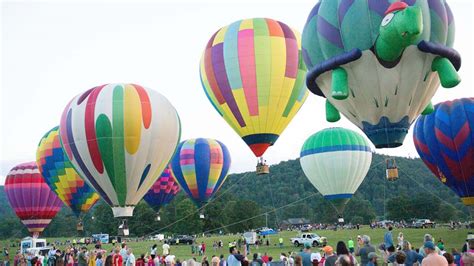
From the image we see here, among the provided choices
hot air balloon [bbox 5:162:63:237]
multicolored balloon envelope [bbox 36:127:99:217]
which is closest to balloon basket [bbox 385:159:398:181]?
multicolored balloon envelope [bbox 36:127:99:217]

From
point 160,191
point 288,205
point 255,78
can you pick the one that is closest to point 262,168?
point 255,78

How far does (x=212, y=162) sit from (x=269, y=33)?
1164cm

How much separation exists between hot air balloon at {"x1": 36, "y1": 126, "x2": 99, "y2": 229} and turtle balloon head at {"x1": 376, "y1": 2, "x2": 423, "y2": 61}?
17887mm

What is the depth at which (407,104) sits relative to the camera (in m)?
11.6

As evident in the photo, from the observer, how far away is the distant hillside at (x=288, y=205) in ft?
210

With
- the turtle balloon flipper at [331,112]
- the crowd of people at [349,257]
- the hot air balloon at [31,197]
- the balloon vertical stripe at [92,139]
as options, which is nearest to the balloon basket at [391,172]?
the turtle balloon flipper at [331,112]

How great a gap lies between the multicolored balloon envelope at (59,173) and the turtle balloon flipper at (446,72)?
18218 mm

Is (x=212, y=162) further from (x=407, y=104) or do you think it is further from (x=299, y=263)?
(x=299, y=263)

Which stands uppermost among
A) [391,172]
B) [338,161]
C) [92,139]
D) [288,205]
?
[288,205]

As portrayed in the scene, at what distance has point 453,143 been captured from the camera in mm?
18750

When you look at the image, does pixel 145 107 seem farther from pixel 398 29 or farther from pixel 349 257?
pixel 349 257

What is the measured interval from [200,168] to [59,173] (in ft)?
24.5

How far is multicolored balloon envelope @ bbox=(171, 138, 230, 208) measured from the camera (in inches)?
1141

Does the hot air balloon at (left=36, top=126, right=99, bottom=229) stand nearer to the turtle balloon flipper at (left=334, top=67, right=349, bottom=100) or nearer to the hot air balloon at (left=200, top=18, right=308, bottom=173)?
the hot air balloon at (left=200, top=18, right=308, bottom=173)
